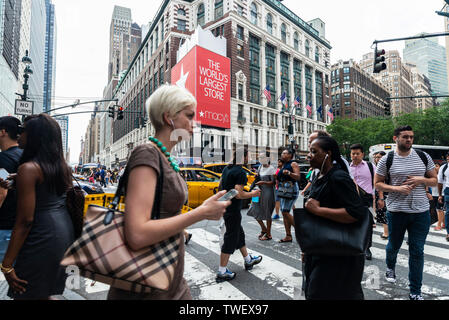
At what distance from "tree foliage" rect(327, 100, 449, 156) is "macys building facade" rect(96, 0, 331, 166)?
22.6ft

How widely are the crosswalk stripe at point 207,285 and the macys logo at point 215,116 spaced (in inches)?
1211

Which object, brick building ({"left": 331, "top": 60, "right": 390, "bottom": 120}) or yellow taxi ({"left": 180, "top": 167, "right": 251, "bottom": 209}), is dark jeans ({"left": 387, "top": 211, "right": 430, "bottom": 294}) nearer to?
yellow taxi ({"left": 180, "top": 167, "right": 251, "bottom": 209})

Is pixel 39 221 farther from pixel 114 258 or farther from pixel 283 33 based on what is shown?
pixel 283 33

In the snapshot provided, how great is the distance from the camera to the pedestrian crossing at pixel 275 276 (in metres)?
3.53

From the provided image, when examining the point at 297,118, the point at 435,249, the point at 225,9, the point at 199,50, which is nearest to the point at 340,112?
the point at 297,118

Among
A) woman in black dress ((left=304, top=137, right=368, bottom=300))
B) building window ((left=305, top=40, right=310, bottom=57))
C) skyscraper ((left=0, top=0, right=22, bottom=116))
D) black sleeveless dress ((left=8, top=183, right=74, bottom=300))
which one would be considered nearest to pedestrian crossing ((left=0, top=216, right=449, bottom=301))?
woman in black dress ((left=304, top=137, right=368, bottom=300))

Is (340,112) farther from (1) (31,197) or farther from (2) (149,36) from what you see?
(1) (31,197)

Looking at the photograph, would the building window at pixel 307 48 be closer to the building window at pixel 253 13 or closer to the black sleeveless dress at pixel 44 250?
the building window at pixel 253 13

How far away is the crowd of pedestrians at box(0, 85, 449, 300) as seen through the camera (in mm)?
1285

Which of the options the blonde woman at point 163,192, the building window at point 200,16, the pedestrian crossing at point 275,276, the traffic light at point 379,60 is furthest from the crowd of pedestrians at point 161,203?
the building window at point 200,16

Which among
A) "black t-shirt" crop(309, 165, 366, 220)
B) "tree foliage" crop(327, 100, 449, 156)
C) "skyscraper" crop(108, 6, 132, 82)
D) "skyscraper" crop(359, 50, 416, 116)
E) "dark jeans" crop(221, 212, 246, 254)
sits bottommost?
"dark jeans" crop(221, 212, 246, 254)

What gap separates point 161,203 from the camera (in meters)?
1.33

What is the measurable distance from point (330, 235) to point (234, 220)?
2.36 metres
